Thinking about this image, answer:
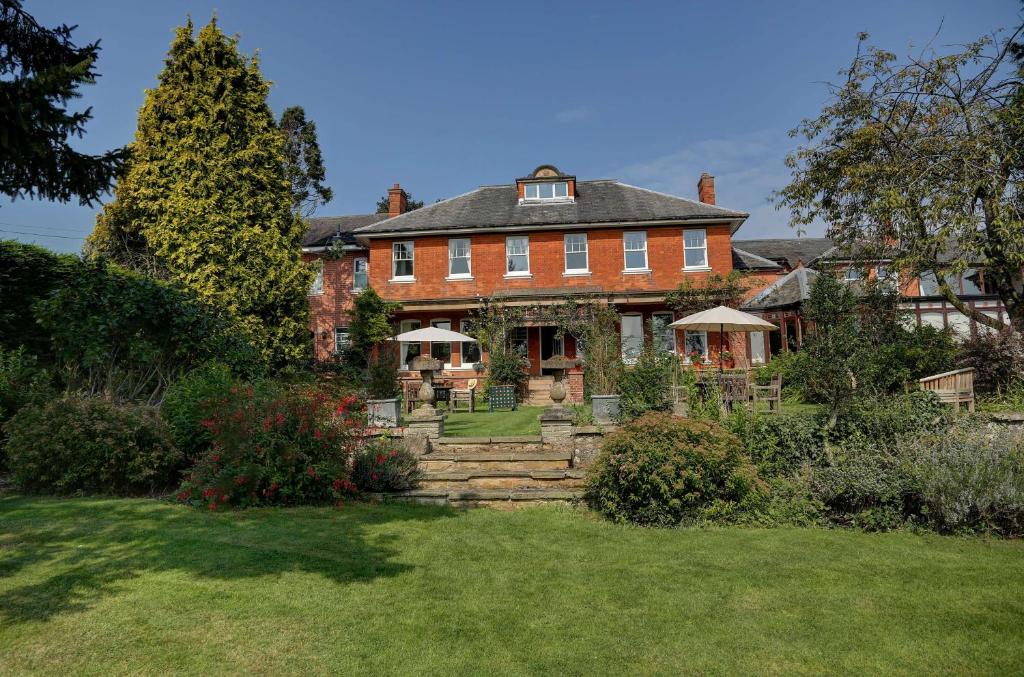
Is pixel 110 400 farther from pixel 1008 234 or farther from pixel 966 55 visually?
pixel 966 55

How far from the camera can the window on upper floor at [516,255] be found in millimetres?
23219

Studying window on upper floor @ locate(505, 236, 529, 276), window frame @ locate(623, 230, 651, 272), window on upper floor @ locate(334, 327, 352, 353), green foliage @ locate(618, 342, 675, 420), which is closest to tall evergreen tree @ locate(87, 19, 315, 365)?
window on upper floor @ locate(334, 327, 352, 353)

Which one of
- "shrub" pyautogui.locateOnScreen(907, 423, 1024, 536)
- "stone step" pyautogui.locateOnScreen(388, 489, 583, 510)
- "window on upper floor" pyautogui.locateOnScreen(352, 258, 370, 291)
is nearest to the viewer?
"shrub" pyautogui.locateOnScreen(907, 423, 1024, 536)

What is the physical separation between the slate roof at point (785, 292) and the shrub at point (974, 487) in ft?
46.4

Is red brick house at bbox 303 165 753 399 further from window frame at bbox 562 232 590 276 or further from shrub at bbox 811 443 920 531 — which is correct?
shrub at bbox 811 443 920 531

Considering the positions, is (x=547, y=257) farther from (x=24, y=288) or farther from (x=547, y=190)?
(x=24, y=288)

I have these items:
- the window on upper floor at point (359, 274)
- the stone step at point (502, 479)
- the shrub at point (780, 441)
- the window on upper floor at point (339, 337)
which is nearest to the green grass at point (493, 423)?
the stone step at point (502, 479)

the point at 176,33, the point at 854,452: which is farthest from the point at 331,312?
the point at 854,452

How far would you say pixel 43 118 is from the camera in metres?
4.81

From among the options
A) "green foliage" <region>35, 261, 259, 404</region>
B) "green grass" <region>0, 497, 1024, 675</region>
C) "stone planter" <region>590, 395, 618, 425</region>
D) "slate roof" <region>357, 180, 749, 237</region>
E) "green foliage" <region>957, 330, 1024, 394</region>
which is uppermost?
"slate roof" <region>357, 180, 749, 237</region>

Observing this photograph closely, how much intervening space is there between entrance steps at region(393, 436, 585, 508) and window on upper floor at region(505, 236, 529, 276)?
14174 mm

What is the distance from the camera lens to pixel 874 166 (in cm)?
1255

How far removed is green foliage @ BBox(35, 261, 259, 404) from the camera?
8.96m

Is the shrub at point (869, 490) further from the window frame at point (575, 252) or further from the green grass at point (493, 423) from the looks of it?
the window frame at point (575, 252)
